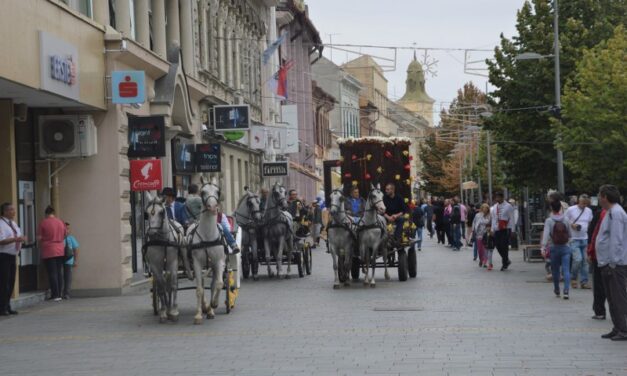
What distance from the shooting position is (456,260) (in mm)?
36719

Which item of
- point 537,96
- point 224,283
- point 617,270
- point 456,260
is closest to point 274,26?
point 537,96

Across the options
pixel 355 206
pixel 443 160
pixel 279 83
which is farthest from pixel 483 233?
pixel 443 160

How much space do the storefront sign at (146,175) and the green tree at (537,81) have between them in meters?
20.5

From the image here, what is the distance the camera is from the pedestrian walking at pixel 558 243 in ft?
67.9

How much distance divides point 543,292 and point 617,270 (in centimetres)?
777

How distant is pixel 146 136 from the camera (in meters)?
25.8

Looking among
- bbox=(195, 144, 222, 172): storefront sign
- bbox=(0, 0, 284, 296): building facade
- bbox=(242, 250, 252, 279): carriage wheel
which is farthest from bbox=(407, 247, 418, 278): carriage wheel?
bbox=(195, 144, 222, 172): storefront sign

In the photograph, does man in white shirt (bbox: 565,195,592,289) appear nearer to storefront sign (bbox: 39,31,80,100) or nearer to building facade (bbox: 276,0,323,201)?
storefront sign (bbox: 39,31,80,100)

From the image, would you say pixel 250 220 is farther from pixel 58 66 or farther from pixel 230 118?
pixel 230 118

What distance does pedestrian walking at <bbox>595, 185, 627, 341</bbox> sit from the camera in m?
14.7

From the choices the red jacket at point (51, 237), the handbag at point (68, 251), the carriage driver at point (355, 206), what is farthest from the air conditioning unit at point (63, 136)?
the carriage driver at point (355, 206)

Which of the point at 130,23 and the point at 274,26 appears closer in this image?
the point at 130,23

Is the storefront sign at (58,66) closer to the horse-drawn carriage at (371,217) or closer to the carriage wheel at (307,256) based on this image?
the horse-drawn carriage at (371,217)

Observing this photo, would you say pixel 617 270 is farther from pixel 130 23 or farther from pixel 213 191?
pixel 130 23
